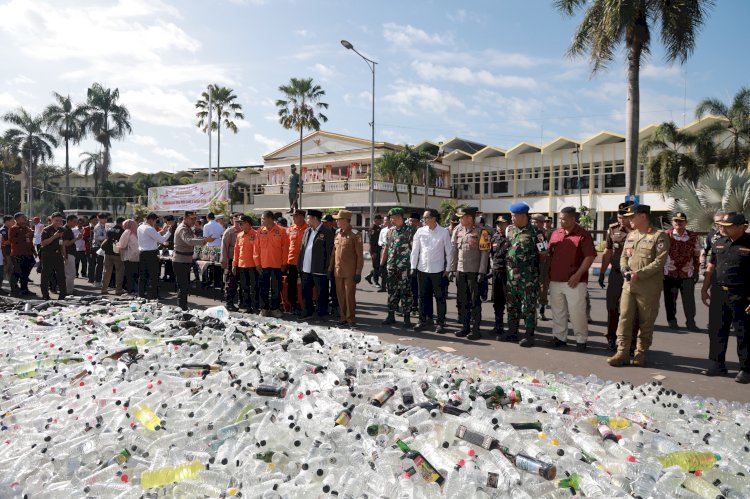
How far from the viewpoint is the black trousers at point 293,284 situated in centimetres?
1064

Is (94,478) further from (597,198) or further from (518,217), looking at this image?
(597,198)

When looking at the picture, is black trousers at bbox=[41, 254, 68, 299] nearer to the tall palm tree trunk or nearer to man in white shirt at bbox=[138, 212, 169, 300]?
man in white shirt at bbox=[138, 212, 169, 300]

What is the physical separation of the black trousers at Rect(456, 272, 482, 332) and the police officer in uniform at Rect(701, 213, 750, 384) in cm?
308

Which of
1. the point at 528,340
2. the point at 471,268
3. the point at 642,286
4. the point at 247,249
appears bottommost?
the point at 528,340

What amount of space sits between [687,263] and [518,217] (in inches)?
137

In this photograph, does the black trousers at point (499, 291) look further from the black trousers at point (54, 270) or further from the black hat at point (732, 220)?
the black trousers at point (54, 270)

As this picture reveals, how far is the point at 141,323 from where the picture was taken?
7.88 meters

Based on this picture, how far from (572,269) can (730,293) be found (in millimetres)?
1865

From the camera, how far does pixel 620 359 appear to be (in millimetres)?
6863

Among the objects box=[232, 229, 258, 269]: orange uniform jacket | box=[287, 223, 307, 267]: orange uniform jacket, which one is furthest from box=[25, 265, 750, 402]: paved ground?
box=[232, 229, 258, 269]: orange uniform jacket

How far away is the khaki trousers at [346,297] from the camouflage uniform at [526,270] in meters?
2.82

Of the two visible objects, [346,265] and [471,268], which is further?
[346,265]

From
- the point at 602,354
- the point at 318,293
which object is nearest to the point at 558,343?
the point at 602,354

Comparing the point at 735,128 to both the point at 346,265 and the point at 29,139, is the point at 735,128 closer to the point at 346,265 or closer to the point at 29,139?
the point at 346,265
